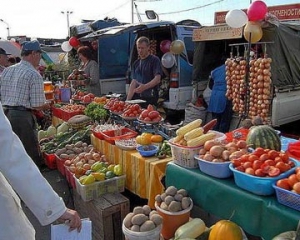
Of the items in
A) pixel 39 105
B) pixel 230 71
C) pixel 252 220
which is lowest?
pixel 252 220

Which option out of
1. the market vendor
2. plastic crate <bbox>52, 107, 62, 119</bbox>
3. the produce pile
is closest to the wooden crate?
the market vendor

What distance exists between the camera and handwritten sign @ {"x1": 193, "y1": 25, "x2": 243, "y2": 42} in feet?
19.2

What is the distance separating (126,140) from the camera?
370 centimetres

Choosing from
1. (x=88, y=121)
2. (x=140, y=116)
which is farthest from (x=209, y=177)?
(x=88, y=121)

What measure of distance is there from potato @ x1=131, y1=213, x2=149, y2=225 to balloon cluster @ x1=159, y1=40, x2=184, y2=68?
502 cm

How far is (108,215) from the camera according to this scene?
3137 mm

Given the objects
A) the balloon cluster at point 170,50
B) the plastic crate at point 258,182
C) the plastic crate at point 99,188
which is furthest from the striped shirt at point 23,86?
the balloon cluster at point 170,50

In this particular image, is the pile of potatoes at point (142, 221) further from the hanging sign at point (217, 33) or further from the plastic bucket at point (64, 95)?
the plastic bucket at point (64, 95)

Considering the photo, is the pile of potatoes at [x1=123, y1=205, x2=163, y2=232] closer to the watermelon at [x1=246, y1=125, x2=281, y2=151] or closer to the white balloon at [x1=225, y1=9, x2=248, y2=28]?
the watermelon at [x1=246, y1=125, x2=281, y2=151]

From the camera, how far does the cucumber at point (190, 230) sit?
2354 millimetres

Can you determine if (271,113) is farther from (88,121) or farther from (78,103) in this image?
(78,103)

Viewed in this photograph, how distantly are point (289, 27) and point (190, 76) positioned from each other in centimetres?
235

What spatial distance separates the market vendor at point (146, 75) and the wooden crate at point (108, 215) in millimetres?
2551

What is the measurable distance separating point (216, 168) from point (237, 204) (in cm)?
30
